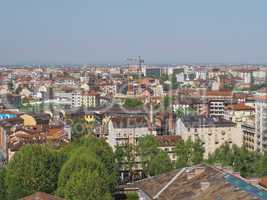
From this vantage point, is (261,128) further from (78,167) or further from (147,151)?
(78,167)

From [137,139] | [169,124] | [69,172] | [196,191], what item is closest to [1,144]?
[137,139]

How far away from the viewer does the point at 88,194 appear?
14391 millimetres

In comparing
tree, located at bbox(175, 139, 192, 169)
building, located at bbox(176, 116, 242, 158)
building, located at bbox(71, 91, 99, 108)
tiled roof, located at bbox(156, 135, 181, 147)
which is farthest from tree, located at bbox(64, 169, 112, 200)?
building, located at bbox(71, 91, 99, 108)

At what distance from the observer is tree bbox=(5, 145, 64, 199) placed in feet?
53.4

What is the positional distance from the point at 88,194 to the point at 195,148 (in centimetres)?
956

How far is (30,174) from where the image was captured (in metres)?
16.4

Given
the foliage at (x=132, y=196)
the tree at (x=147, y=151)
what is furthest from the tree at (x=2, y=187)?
the tree at (x=147, y=151)

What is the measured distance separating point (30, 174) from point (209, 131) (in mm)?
14589

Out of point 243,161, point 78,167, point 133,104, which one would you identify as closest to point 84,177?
point 78,167

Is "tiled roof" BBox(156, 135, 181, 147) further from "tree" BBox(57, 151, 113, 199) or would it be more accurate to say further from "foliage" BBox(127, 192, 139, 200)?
"tree" BBox(57, 151, 113, 199)

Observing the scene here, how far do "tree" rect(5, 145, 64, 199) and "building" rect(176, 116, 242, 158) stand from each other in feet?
40.1

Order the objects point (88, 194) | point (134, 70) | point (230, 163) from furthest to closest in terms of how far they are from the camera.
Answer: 1. point (134, 70)
2. point (230, 163)
3. point (88, 194)

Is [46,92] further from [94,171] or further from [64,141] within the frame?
[94,171]

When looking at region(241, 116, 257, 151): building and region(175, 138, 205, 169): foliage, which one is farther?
region(241, 116, 257, 151): building
